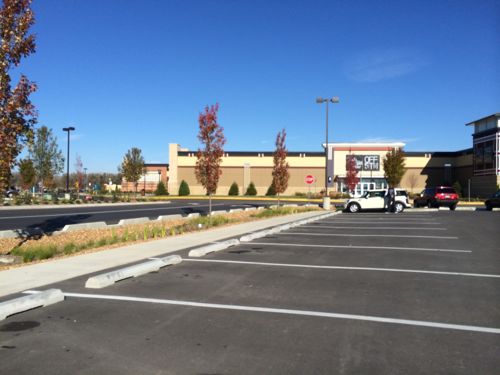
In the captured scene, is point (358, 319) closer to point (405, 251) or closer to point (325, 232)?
point (405, 251)

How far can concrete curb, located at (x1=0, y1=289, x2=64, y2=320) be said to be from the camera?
18.7 feet

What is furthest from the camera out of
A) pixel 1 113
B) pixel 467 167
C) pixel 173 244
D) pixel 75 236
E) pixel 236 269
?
pixel 467 167

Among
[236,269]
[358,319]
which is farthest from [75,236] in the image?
[358,319]

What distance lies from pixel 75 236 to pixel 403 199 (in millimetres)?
23145

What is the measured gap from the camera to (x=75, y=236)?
14.8 meters

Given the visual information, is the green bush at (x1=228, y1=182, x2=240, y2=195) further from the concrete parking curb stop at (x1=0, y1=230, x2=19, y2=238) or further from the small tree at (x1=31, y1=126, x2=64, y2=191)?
the concrete parking curb stop at (x1=0, y1=230, x2=19, y2=238)

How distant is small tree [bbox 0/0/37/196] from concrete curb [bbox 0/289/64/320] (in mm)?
5318

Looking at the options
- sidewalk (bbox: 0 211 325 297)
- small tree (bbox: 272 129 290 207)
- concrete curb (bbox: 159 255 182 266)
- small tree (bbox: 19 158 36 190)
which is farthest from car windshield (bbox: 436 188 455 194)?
small tree (bbox: 19 158 36 190)

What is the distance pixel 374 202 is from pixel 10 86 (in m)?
25.0

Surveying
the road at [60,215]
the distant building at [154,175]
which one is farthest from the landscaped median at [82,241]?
the distant building at [154,175]

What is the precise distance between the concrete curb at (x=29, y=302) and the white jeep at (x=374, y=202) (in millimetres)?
26638

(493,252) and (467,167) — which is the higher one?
(467,167)

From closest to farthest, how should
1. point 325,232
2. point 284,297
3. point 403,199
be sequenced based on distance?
point 284,297 → point 325,232 → point 403,199

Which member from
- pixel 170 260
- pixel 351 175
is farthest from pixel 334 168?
pixel 170 260
